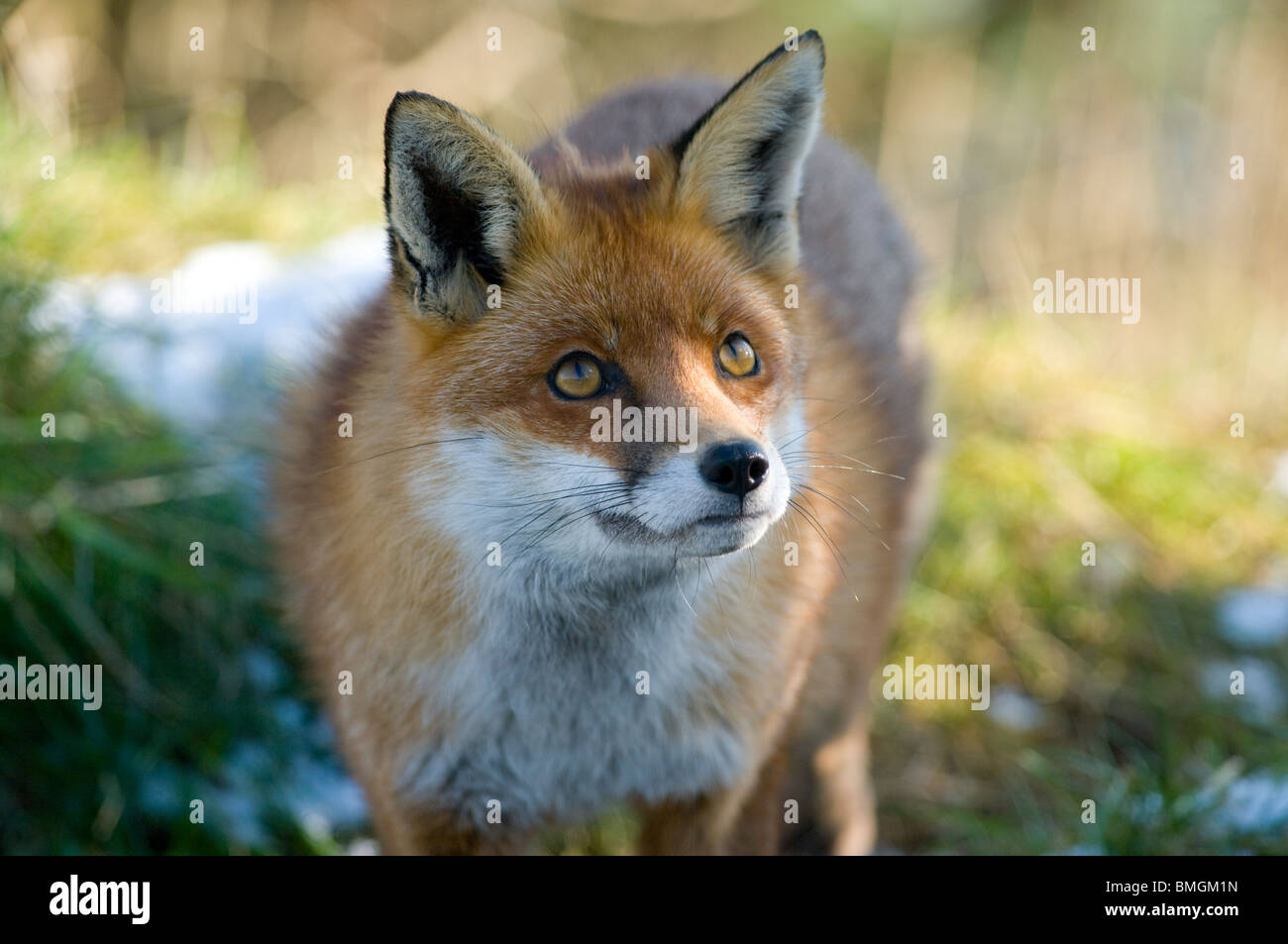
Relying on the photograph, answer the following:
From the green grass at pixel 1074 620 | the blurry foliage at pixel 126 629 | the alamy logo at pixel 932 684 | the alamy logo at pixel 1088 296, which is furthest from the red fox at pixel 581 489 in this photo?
the alamy logo at pixel 1088 296

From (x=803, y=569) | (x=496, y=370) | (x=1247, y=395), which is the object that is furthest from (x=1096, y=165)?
(x=496, y=370)

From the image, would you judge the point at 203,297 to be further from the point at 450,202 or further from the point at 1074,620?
the point at 1074,620

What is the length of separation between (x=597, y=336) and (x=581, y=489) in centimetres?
37

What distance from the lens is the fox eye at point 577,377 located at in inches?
109

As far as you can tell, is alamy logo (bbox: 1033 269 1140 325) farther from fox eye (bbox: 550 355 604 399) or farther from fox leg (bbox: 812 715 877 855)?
fox eye (bbox: 550 355 604 399)

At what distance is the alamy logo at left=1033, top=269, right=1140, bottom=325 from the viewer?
298 inches

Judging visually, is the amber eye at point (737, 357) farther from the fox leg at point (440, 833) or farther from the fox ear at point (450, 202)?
the fox leg at point (440, 833)

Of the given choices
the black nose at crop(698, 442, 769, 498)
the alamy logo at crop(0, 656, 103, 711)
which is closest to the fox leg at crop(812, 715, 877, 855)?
the black nose at crop(698, 442, 769, 498)

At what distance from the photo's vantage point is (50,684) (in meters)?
4.14

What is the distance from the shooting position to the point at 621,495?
2.65 m

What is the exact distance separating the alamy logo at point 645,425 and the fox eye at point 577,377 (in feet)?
0.21

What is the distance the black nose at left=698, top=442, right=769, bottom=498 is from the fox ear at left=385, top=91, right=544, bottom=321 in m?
0.82

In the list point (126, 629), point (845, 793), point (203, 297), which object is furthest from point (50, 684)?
point (845, 793)
